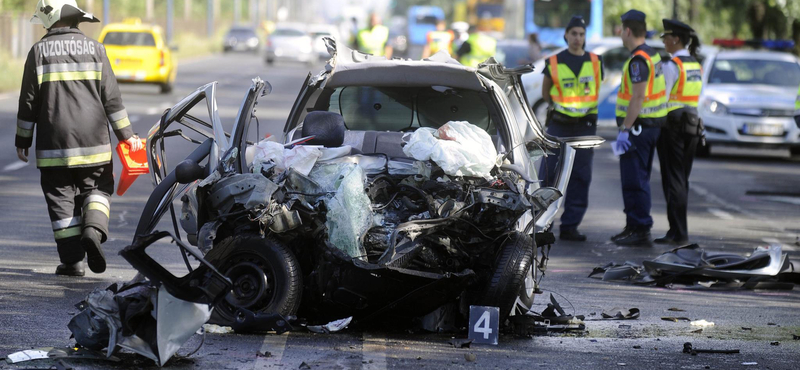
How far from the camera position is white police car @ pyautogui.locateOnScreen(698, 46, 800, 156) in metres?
17.8

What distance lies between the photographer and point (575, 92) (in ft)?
34.2

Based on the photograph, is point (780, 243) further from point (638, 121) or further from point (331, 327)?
point (331, 327)

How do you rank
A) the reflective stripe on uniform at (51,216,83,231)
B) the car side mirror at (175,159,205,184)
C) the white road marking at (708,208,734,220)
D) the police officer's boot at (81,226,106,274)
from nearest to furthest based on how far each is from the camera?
the car side mirror at (175,159,205,184) → the police officer's boot at (81,226,106,274) → the reflective stripe on uniform at (51,216,83,231) → the white road marking at (708,208,734,220)

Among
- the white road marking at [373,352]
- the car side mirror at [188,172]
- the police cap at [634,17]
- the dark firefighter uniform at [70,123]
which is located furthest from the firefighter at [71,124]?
the police cap at [634,17]

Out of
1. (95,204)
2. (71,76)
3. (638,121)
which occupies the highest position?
(71,76)

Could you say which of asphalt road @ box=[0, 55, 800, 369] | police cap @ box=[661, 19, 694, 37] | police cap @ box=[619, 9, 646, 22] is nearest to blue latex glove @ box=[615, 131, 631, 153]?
asphalt road @ box=[0, 55, 800, 369]

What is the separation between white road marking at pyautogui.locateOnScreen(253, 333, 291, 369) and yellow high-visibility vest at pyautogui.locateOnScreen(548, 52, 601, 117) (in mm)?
5068

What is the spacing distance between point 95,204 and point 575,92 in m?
4.68

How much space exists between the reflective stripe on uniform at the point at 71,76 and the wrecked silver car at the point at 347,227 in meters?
0.91

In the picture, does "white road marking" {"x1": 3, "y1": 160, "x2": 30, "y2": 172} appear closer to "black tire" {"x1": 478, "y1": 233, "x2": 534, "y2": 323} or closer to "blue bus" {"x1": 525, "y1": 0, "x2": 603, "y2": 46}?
"black tire" {"x1": 478, "y1": 233, "x2": 534, "y2": 323}

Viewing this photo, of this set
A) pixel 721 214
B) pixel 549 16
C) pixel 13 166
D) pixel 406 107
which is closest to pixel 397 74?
pixel 406 107

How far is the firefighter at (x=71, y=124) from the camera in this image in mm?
7363

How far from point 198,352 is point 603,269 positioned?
3835 millimetres

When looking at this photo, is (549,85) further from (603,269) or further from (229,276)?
(229,276)
